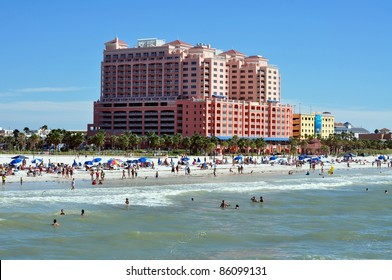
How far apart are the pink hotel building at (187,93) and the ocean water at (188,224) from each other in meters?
95.1

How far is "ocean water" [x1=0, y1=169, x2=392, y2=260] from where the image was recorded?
Result: 30.1 m

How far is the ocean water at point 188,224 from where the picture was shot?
3008 cm

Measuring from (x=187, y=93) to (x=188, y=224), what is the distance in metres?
125

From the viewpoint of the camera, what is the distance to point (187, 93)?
16175cm

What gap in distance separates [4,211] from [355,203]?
2962 centimetres

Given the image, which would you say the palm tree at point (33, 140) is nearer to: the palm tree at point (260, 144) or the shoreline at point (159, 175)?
the shoreline at point (159, 175)

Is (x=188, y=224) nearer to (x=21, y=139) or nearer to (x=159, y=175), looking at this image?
(x=159, y=175)

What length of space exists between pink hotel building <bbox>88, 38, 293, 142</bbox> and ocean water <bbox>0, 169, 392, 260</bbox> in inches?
3744

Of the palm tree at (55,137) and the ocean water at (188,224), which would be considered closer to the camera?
the ocean water at (188,224)

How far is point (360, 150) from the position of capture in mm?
186125

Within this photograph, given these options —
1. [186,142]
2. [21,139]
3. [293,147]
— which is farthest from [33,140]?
[293,147]

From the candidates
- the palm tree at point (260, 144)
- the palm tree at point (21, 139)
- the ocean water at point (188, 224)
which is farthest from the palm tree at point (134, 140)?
the ocean water at point (188, 224)

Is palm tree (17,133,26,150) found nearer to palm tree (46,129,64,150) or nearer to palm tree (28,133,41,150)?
palm tree (28,133,41,150)
